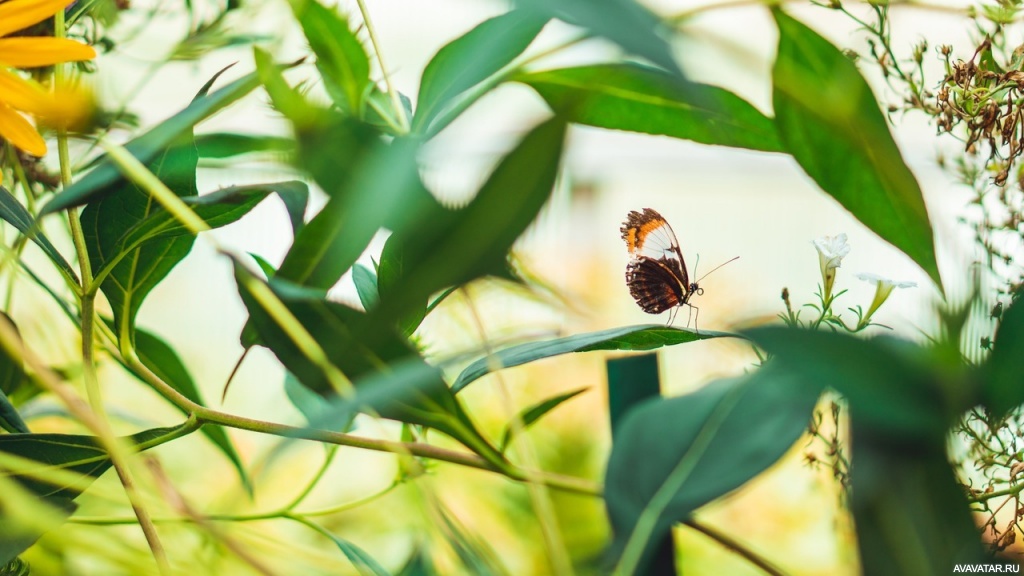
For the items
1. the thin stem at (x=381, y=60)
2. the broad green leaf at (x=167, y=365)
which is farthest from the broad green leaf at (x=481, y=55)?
the broad green leaf at (x=167, y=365)

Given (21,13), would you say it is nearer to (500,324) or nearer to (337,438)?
(337,438)

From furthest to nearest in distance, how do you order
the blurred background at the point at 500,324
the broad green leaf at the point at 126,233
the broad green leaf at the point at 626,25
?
the blurred background at the point at 500,324 → the broad green leaf at the point at 126,233 → the broad green leaf at the point at 626,25

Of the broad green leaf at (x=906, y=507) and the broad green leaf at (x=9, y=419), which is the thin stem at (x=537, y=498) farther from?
the broad green leaf at (x=9, y=419)

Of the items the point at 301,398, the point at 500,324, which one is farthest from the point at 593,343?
the point at 500,324

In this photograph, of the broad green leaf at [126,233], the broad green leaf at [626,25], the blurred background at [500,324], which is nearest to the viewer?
the broad green leaf at [626,25]

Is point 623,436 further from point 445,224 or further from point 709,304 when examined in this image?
point 709,304

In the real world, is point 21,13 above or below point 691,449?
above
